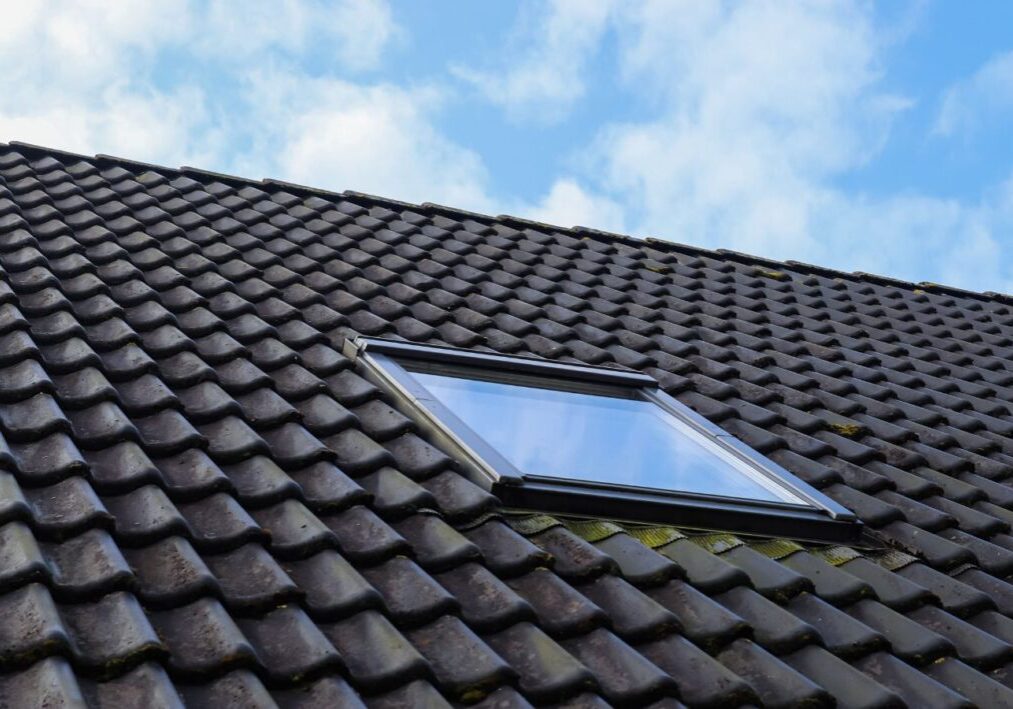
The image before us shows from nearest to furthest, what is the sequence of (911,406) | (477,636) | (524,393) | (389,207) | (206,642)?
(206,642) < (477,636) < (524,393) < (911,406) < (389,207)

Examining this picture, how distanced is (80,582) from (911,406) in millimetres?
4169

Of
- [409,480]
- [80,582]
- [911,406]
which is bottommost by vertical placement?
[80,582]

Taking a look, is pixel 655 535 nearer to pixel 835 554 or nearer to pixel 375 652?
pixel 835 554

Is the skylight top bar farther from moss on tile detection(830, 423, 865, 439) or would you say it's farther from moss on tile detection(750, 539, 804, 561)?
moss on tile detection(750, 539, 804, 561)

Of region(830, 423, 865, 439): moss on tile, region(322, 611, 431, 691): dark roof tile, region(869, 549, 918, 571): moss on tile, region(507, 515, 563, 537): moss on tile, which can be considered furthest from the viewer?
region(830, 423, 865, 439): moss on tile

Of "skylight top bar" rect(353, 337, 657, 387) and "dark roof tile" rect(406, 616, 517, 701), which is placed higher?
"skylight top bar" rect(353, 337, 657, 387)

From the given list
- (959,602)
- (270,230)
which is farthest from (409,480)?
(270,230)

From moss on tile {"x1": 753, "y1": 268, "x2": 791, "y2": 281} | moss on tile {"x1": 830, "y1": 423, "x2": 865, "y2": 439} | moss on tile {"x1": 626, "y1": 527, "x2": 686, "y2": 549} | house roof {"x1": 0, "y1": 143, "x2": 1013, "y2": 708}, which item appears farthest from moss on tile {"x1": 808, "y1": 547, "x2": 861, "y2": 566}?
moss on tile {"x1": 753, "y1": 268, "x2": 791, "y2": 281}

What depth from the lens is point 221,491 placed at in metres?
3.10

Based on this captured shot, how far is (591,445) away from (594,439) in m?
0.07

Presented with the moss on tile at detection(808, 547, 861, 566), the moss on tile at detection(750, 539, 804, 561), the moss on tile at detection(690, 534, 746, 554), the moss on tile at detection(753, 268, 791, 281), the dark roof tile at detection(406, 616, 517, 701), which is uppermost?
the moss on tile at detection(753, 268, 791, 281)

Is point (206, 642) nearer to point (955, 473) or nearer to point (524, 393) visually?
point (524, 393)

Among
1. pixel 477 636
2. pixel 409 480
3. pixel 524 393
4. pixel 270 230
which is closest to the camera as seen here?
pixel 477 636

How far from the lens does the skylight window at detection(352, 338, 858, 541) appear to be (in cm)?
369
